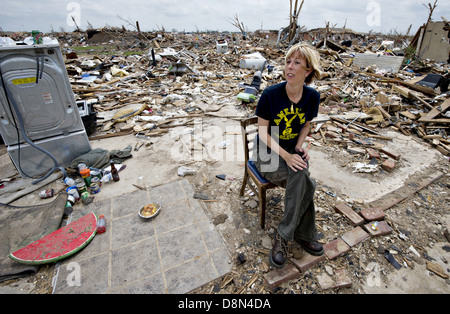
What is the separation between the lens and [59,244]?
241 centimetres

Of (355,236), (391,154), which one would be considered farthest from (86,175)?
(391,154)

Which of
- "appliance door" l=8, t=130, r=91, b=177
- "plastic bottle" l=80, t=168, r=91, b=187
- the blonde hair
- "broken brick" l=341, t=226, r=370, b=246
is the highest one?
the blonde hair

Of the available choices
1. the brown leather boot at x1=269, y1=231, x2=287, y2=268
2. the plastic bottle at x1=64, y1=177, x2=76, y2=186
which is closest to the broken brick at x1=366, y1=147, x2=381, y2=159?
the brown leather boot at x1=269, y1=231, x2=287, y2=268

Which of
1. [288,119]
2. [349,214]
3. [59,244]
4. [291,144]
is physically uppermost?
[288,119]

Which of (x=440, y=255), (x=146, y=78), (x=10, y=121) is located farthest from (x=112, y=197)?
(x=146, y=78)

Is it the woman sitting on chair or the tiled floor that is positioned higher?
Result: the woman sitting on chair

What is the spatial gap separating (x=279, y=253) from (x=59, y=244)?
8.15 ft

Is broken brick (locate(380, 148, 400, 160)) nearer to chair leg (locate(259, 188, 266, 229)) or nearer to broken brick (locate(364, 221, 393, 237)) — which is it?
broken brick (locate(364, 221, 393, 237))

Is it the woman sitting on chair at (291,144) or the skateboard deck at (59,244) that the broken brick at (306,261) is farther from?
the skateboard deck at (59,244)

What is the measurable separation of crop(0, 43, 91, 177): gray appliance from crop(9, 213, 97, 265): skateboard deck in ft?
4.90

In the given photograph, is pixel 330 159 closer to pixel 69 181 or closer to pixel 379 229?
pixel 379 229

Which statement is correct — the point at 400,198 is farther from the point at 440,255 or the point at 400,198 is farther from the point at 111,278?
the point at 111,278

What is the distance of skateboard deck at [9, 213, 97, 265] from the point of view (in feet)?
7.35

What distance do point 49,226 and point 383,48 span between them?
61.3ft
